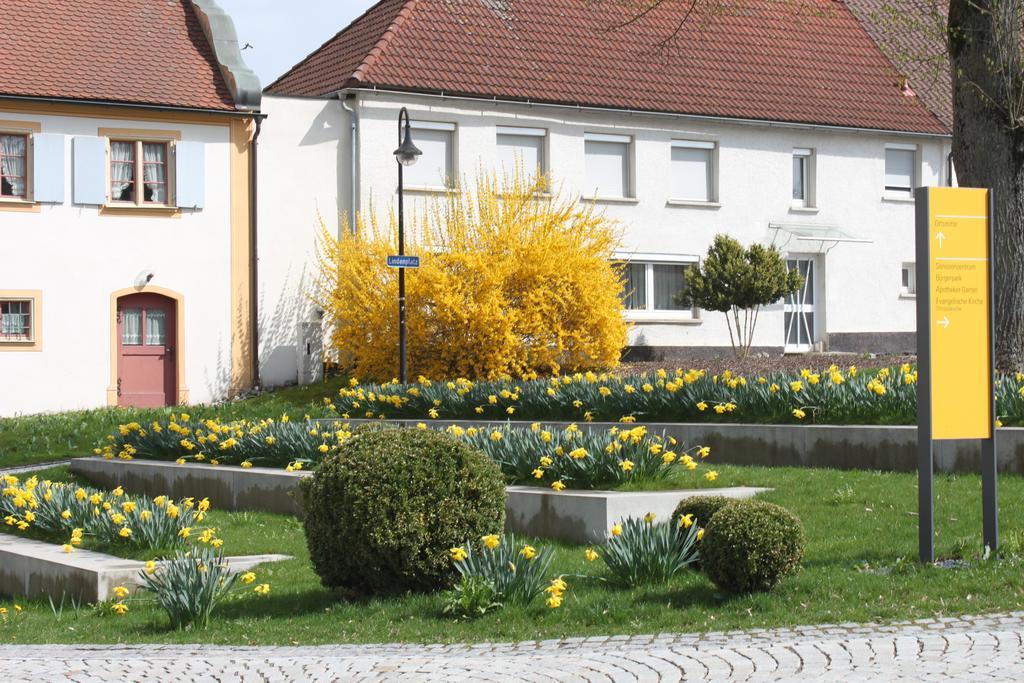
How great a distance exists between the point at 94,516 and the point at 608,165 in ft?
73.6

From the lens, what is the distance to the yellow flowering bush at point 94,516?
1190cm

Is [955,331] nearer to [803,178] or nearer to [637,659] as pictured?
[637,659]

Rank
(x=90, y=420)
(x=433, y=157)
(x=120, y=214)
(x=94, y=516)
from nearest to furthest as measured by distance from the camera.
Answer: (x=94, y=516) → (x=90, y=420) → (x=120, y=214) → (x=433, y=157)

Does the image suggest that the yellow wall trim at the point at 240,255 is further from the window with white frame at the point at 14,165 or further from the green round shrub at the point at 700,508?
the green round shrub at the point at 700,508

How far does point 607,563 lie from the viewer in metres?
9.58

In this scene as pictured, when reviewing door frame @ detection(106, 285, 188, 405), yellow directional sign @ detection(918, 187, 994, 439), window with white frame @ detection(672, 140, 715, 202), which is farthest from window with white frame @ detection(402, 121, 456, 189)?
yellow directional sign @ detection(918, 187, 994, 439)

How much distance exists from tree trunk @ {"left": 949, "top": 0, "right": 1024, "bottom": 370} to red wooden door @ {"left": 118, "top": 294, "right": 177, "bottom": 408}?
17.5 metres

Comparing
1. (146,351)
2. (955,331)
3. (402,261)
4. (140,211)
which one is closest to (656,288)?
(146,351)

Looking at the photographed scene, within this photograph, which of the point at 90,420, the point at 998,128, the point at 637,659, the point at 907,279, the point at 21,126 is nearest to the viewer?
the point at 637,659

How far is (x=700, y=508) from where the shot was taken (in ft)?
33.1

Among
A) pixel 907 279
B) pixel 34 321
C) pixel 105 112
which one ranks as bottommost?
pixel 34 321

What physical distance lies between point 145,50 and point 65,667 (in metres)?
23.7

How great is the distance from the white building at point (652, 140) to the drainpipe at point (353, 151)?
0.13 ft

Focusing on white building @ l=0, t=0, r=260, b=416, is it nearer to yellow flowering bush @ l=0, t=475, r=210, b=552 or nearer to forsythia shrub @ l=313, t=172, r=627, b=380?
forsythia shrub @ l=313, t=172, r=627, b=380
